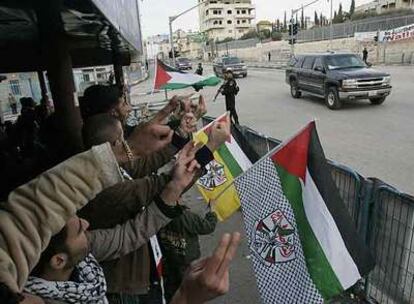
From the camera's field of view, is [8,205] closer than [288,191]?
Yes

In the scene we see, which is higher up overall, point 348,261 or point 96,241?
point 96,241

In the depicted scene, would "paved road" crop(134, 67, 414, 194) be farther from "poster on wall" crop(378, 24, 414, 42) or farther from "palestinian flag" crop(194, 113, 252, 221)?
"poster on wall" crop(378, 24, 414, 42)

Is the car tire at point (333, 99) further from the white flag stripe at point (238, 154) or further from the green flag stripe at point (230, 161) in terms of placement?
the green flag stripe at point (230, 161)

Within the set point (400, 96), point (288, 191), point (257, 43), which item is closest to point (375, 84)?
point (400, 96)

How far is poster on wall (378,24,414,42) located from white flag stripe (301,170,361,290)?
37.7 metres

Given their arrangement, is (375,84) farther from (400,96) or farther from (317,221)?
(317,221)

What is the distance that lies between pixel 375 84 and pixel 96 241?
48.8 feet

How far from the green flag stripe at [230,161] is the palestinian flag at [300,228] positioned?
1771mm

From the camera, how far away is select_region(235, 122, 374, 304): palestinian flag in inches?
112

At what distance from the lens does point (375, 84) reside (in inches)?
596

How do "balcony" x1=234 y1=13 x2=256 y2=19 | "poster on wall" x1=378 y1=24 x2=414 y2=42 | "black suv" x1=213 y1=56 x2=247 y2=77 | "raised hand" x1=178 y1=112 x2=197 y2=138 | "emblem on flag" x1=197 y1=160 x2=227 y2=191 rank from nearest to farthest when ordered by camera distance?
"raised hand" x1=178 y1=112 x2=197 y2=138
"emblem on flag" x1=197 y1=160 x2=227 y2=191
"black suv" x1=213 y1=56 x2=247 y2=77
"poster on wall" x1=378 y1=24 x2=414 y2=42
"balcony" x1=234 y1=13 x2=256 y2=19

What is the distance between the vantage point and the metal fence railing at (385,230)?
3.29 metres

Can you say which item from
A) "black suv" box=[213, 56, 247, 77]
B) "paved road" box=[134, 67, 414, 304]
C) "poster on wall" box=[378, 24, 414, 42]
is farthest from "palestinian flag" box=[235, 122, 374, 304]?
"poster on wall" box=[378, 24, 414, 42]

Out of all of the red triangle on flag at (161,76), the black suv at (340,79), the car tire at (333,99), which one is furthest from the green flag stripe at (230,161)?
the car tire at (333,99)
